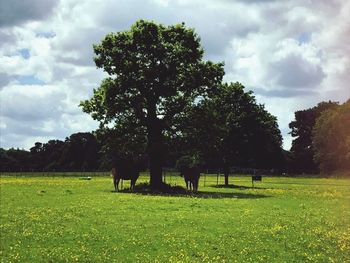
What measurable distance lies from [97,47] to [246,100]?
2806 centimetres

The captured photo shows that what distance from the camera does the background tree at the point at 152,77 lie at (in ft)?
188

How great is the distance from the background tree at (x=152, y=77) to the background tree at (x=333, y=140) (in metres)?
73.8

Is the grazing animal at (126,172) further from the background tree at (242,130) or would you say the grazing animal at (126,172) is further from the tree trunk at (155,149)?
the background tree at (242,130)

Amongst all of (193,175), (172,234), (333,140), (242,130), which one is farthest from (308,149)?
(172,234)

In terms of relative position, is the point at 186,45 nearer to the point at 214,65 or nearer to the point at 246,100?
the point at 214,65

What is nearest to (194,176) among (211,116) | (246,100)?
(211,116)

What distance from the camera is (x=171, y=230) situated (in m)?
24.8

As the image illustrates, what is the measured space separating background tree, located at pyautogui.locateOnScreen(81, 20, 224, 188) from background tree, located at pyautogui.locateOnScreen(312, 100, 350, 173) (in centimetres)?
7378

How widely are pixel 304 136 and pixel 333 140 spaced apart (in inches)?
2105

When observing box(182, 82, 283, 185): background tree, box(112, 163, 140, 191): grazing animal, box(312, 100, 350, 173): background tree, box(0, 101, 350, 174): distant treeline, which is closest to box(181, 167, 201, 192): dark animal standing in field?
box(0, 101, 350, 174): distant treeline

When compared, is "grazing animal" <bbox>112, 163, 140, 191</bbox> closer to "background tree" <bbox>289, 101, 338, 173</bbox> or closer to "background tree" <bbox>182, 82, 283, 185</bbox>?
"background tree" <bbox>182, 82, 283, 185</bbox>

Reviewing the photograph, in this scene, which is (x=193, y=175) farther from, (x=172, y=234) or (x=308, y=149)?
(x=308, y=149)

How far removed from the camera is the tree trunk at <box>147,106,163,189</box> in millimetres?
58000

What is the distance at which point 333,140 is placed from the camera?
130125 millimetres
